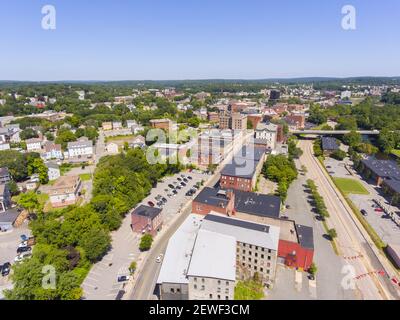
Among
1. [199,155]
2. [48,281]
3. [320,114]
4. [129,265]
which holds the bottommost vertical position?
[129,265]

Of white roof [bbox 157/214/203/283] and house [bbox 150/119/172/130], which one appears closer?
white roof [bbox 157/214/203/283]

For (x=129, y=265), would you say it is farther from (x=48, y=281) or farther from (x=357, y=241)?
(x=357, y=241)

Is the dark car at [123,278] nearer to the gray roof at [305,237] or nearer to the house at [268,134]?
the gray roof at [305,237]

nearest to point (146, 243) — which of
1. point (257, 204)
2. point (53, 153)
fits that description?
point (257, 204)

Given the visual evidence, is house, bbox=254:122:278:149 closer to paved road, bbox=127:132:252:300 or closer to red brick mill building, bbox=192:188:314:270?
red brick mill building, bbox=192:188:314:270

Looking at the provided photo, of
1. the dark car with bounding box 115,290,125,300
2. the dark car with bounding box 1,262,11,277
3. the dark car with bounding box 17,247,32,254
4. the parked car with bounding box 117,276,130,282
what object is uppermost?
the dark car with bounding box 17,247,32,254

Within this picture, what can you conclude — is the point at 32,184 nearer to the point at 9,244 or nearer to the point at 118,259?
the point at 9,244

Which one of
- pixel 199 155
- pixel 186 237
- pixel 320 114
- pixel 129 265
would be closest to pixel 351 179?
pixel 199 155

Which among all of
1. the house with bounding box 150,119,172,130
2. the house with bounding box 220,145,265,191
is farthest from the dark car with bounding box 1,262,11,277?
the house with bounding box 150,119,172,130
